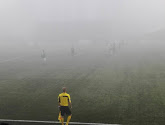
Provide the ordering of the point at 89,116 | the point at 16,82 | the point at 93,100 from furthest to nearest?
the point at 16,82 → the point at 93,100 → the point at 89,116

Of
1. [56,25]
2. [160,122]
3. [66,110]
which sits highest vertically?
[56,25]

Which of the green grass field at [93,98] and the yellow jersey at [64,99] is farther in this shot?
the green grass field at [93,98]

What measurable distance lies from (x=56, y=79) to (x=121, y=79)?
669 centimetres

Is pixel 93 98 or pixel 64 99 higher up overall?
pixel 64 99

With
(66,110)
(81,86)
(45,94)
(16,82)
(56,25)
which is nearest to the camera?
(66,110)

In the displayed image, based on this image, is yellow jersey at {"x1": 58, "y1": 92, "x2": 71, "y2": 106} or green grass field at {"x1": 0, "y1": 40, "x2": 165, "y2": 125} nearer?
yellow jersey at {"x1": 58, "y1": 92, "x2": 71, "y2": 106}

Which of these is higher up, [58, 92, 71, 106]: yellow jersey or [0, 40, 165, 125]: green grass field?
[58, 92, 71, 106]: yellow jersey

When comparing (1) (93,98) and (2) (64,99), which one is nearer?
(2) (64,99)

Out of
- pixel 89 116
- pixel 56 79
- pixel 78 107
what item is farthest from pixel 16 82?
pixel 89 116

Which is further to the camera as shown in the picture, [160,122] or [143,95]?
[143,95]

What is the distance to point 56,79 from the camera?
2106cm

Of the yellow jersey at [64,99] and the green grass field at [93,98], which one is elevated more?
the yellow jersey at [64,99]

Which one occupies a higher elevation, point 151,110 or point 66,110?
point 66,110

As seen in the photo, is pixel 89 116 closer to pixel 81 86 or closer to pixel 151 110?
pixel 151 110
